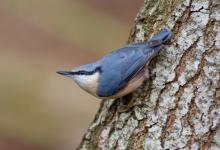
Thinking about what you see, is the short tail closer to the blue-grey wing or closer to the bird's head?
the blue-grey wing

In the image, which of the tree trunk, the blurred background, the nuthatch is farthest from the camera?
the blurred background

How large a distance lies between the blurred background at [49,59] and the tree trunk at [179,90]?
2.81 metres

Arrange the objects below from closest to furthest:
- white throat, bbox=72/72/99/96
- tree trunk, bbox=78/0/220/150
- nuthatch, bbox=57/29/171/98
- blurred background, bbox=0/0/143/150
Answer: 1. tree trunk, bbox=78/0/220/150
2. nuthatch, bbox=57/29/171/98
3. white throat, bbox=72/72/99/96
4. blurred background, bbox=0/0/143/150

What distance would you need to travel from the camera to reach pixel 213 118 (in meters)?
2.84

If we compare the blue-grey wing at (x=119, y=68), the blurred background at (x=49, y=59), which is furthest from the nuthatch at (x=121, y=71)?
the blurred background at (x=49, y=59)

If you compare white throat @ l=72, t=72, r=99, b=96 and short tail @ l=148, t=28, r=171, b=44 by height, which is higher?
short tail @ l=148, t=28, r=171, b=44

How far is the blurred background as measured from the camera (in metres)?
5.99

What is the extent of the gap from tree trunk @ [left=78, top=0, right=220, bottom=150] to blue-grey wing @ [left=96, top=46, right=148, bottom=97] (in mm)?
96

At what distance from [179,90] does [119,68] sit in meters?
0.41

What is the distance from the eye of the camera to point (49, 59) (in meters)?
6.66

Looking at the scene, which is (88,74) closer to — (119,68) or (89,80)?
(89,80)

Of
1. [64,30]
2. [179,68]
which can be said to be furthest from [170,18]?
[64,30]

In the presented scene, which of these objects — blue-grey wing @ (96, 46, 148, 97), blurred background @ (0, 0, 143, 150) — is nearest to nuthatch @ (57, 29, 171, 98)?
blue-grey wing @ (96, 46, 148, 97)

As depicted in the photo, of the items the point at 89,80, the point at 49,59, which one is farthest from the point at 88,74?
the point at 49,59
